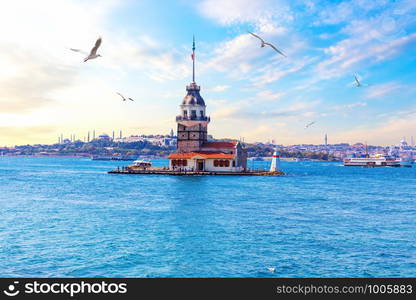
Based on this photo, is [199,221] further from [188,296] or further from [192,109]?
[192,109]

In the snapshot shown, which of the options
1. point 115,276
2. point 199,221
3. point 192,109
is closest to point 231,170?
point 192,109

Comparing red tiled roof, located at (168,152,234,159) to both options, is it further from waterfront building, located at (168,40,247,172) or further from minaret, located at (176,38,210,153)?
minaret, located at (176,38,210,153)

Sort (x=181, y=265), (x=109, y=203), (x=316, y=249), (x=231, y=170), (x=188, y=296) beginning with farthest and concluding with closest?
(x=231, y=170), (x=109, y=203), (x=316, y=249), (x=181, y=265), (x=188, y=296)

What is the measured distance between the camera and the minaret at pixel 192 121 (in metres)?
92.0

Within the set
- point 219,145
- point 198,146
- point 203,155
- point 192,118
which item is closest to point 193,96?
point 192,118

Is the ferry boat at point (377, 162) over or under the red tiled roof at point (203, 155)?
under

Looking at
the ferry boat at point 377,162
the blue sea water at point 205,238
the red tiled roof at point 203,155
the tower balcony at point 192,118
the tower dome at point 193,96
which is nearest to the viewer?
the blue sea water at point 205,238

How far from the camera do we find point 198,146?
299 ft

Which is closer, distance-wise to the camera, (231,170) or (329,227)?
(329,227)

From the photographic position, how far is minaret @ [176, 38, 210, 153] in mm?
92000

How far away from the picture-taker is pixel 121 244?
78.5 feet

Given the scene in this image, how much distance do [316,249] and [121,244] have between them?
10.2 m

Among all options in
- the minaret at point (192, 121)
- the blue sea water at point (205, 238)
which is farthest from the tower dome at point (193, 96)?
the blue sea water at point (205, 238)

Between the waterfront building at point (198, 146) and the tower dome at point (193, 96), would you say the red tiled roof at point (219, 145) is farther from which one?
the tower dome at point (193, 96)
